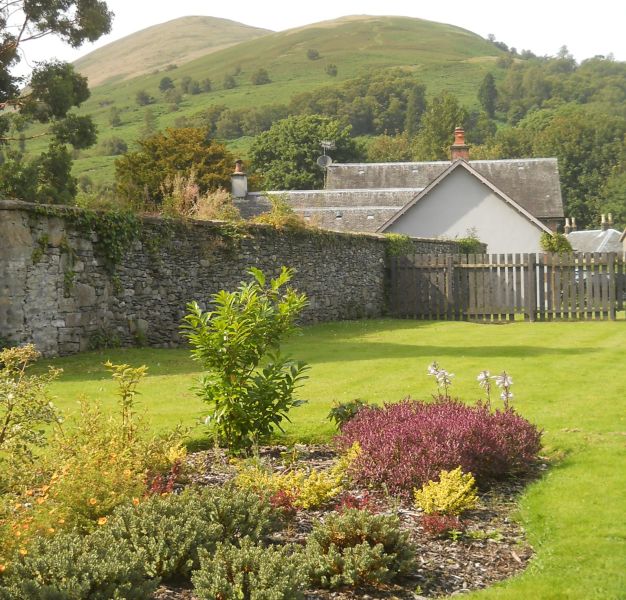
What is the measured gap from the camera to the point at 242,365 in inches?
294

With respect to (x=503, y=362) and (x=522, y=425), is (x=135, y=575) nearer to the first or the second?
(x=522, y=425)

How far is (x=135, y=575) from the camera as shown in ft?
14.4

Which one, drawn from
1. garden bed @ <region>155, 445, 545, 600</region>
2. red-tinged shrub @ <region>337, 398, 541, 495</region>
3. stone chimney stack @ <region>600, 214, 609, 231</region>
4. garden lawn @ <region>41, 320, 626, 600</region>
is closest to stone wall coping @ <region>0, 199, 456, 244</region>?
garden lawn @ <region>41, 320, 626, 600</region>

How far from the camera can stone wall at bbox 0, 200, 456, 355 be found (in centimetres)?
1360

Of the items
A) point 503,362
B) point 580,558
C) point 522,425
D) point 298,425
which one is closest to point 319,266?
point 503,362

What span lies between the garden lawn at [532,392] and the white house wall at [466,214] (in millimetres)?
16836

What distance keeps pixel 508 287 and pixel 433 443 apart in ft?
63.0

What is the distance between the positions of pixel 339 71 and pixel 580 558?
6869 inches

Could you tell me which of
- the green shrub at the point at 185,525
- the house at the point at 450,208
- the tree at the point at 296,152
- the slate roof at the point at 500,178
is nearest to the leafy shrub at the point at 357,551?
the green shrub at the point at 185,525

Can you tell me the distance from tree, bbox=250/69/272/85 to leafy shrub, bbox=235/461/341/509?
16436 centimetres

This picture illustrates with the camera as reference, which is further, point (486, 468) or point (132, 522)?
point (486, 468)

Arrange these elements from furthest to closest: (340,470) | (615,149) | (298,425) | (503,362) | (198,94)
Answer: (198,94)
(615,149)
(503,362)
(298,425)
(340,470)

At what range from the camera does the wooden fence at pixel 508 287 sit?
24.5 meters

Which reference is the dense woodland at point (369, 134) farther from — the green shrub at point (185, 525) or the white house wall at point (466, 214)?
the white house wall at point (466, 214)
